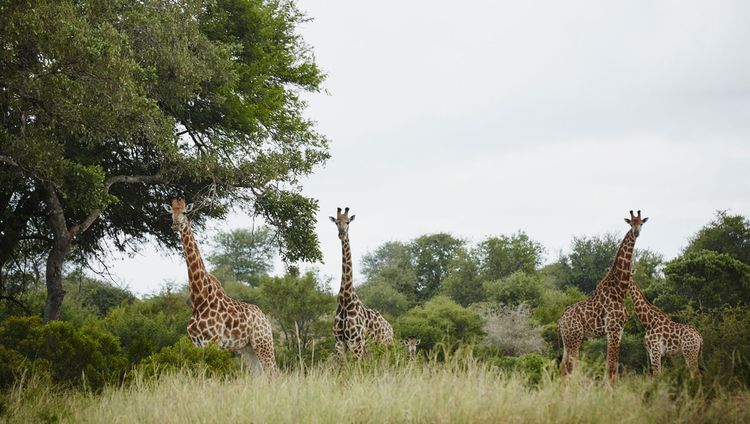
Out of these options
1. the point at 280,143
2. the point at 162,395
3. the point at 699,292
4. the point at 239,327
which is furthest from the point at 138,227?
the point at 699,292

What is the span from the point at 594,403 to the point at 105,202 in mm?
15072

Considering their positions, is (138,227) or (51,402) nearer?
(51,402)

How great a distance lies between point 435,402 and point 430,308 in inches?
1314

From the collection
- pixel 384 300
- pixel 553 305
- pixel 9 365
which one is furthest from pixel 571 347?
pixel 384 300

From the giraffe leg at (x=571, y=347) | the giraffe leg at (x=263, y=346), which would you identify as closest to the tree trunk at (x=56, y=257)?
the giraffe leg at (x=263, y=346)

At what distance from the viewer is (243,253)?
74.4m

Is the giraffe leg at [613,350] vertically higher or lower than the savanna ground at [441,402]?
higher

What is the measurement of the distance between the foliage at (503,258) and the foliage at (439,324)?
58.3 feet

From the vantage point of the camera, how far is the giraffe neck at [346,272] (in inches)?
612

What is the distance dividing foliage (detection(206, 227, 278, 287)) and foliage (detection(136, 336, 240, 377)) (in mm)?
56859

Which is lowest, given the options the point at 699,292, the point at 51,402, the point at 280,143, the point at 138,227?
the point at 51,402

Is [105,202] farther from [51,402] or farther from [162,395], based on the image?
[162,395]

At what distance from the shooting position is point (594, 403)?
9141 mm

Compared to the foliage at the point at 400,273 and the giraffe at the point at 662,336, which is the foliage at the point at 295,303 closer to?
the foliage at the point at 400,273
